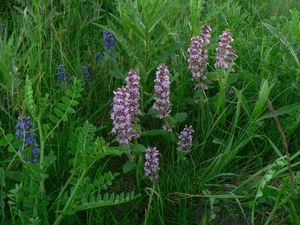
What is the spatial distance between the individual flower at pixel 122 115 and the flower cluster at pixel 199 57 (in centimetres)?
41

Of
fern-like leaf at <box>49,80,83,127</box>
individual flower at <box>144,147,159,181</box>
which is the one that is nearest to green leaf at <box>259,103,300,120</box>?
individual flower at <box>144,147,159,181</box>

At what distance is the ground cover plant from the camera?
1.61 m

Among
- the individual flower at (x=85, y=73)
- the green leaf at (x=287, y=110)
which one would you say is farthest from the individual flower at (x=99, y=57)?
the green leaf at (x=287, y=110)

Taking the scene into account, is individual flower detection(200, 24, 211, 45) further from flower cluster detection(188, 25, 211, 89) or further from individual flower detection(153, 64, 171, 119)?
individual flower detection(153, 64, 171, 119)

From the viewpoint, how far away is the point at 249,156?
6.53 feet

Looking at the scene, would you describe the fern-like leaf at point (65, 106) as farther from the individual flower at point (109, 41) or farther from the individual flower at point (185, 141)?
the individual flower at point (109, 41)

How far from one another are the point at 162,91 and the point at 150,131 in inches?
6.6

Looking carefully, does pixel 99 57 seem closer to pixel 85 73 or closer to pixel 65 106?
pixel 85 73

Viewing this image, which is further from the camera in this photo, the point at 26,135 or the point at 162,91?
the point at 162,91

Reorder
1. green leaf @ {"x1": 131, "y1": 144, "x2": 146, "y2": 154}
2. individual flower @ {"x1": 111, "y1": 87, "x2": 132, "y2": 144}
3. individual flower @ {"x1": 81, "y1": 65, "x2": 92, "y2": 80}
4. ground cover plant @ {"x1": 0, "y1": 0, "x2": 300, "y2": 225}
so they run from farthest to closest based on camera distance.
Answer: individual flower @ {"x1": 81, "y1": 65, "x2": 92, "y2": 80} → green leaf @ {"x1": 131, "y1": 144, "x2": 146, "y2": 154} → individual flower @ {"x1": 111, "y1": 87, "x2": 132, "y2": 144} → ground cover plant @ {"x1": 0, "y1": 0, "x2": 300, "y2": 225}

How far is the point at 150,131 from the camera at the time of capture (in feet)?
6.38

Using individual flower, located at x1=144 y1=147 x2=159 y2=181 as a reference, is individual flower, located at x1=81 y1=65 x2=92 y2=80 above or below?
above

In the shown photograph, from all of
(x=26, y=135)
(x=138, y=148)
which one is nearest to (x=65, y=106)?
(x=26, y=135)

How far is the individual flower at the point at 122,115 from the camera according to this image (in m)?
1.71
